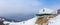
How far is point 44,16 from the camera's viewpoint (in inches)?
72.7

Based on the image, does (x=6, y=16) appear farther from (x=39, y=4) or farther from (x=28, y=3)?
(x=39, y=4)

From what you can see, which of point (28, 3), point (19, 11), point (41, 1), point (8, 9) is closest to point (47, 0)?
point (41, 1)

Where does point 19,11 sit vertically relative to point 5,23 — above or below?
above

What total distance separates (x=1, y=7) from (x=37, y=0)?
0.59 m

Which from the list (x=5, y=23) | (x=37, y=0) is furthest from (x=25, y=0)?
(x=5, y=23)

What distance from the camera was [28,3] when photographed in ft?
6.29

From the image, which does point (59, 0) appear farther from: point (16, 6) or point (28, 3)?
point (16, 6)

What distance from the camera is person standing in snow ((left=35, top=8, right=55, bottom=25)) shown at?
183 centimetres

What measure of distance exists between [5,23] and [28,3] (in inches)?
18.9

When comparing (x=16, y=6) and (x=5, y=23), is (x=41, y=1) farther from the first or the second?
(x=5, y=23)

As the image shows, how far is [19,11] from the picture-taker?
1915 mm

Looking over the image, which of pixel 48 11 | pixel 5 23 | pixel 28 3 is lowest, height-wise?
pixel 5 23

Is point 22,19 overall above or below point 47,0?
below

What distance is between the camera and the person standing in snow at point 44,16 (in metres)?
1.83
